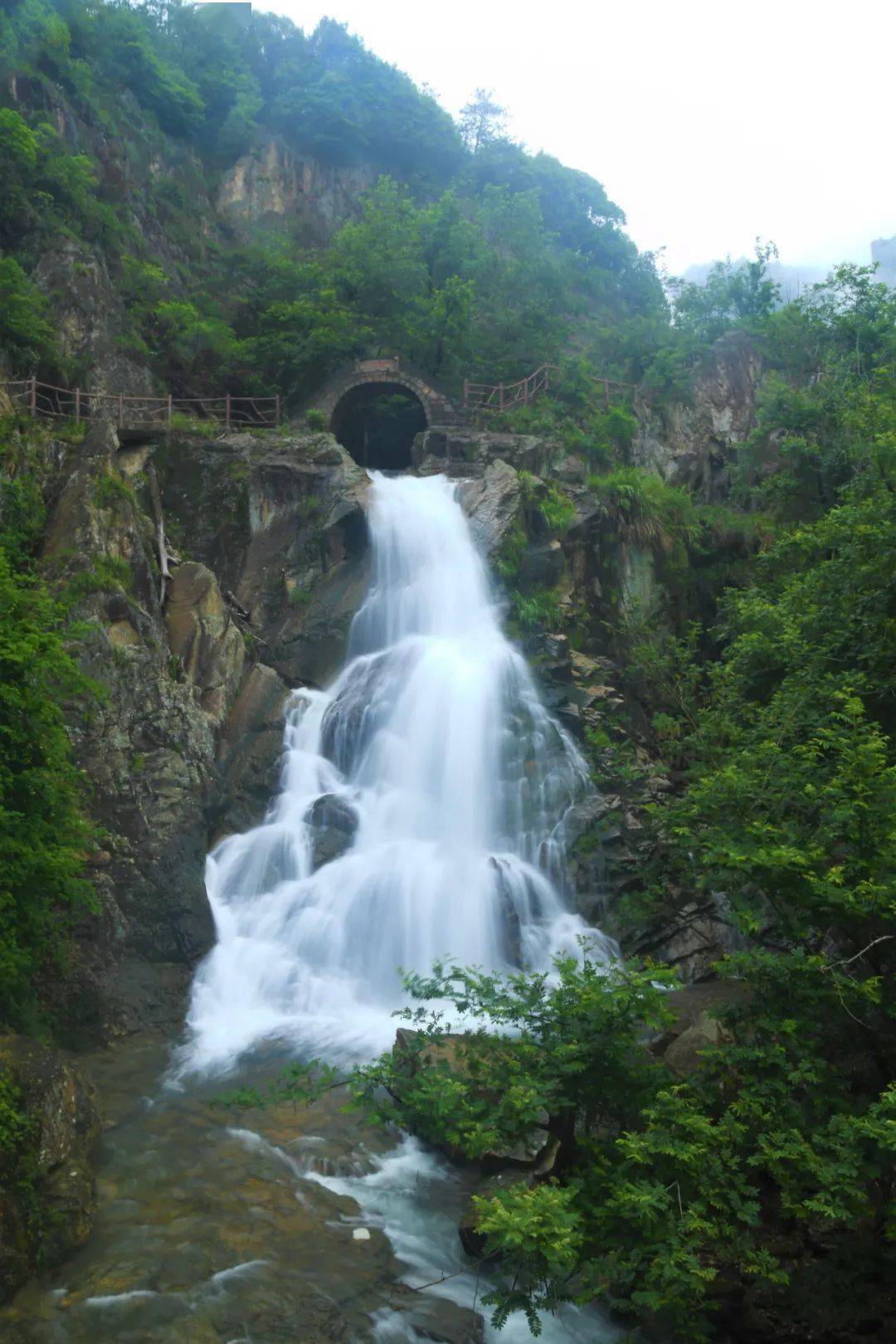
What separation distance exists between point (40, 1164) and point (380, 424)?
25.9 meters

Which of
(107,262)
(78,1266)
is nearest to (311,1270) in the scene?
(78,1266)

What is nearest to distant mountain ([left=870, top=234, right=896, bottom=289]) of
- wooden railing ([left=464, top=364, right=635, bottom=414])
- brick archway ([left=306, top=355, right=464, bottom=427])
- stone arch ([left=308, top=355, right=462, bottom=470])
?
wooden railing ([left=464, top=364, right=635, bottom=414])

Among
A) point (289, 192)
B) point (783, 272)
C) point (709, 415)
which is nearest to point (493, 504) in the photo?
point (709, 415)

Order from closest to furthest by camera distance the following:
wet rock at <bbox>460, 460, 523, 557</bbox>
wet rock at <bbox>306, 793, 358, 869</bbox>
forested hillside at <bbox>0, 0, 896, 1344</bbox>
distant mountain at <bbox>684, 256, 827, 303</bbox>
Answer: forested hillside at <bbox>0, 0, 896, 1344</bbox> → wet rock at <bbox>306, 793, 358, 869</bbox> → wet rock at <bbox>460, 460, 523, 557</bbox> → distant mountain at <bbox>684, 256, 827, 303</bbox>

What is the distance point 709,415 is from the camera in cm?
3234

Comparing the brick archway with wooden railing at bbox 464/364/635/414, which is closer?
the brick archway

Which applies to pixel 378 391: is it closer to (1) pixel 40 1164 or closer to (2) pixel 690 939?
(2) pixel 690 939

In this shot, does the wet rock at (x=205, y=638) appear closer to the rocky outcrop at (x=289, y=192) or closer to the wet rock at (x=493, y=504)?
the wet rock at (x=493, y=504)

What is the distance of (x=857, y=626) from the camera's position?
42.6ft

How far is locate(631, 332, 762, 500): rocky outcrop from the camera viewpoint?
30000 mm

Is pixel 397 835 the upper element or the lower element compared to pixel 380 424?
lower

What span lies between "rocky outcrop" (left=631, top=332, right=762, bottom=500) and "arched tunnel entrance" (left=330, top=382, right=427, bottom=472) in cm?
705

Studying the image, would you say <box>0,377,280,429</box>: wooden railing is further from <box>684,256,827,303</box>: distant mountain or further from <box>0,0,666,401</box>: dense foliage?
<box>684,256,827,303</box>: distant mountain

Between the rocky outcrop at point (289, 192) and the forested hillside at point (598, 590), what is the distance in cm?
28
